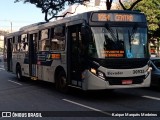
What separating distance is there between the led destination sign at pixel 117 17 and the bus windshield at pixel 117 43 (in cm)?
33

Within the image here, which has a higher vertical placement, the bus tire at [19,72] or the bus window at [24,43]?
the bus window at [24,43]

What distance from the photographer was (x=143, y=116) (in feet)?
31.4

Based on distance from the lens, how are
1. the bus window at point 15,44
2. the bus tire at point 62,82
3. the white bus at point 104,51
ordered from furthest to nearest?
the bus window at point 15,44 → the bus tire at point 62,82 → the white bus at point 104,51

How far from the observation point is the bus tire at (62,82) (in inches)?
560

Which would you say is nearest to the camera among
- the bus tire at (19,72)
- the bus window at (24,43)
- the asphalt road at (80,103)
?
the asphalt road at (80,103)

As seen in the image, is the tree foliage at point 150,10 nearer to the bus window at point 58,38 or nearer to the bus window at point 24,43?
the bus window at point 24,43

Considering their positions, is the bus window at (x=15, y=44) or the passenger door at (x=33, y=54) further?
the bus window at (x=15, y=44)

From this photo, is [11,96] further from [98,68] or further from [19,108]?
[98,68]

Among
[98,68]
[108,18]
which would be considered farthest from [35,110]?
[108,18]

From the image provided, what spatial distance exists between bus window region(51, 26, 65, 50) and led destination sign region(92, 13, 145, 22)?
2.32 m

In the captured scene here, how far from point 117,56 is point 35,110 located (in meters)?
3.42

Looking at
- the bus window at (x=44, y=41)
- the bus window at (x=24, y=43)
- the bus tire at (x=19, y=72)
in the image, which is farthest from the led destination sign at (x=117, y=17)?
the bus tire at (x=19, y=72)

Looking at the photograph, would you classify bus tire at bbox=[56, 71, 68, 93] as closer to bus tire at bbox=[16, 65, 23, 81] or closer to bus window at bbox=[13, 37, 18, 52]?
bus tire at bbox=[16, 65, 23, 81]

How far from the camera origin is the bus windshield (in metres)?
12.1
